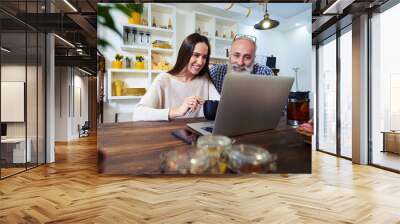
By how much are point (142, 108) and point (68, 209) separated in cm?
Result: 109

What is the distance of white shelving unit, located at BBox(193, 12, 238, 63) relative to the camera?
3037 mm

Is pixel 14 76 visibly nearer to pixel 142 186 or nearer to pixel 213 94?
pixel 142 186

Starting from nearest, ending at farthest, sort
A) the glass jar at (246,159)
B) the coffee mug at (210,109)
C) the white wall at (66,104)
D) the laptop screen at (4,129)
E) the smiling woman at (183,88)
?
the glass jar at (246,159) → the coffee mug at (210,109) → the smiling woman at (183,88) → the laptop screen at (4,129) → the white wall at (66,104)

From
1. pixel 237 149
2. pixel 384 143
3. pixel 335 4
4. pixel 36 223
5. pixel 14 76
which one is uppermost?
pixel 335 4

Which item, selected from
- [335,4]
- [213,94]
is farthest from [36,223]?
[335,4]

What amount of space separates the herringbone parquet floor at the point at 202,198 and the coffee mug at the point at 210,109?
0.82m

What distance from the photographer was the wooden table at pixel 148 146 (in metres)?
2.64

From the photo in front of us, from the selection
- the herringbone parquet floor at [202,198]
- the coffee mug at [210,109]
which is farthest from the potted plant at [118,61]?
the herringbone parquet floor at [202,198]

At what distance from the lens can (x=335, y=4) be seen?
3781 millimetres

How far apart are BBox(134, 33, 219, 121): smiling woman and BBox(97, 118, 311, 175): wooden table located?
10 centimetres

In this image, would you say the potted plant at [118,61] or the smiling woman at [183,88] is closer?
the smiling woman at [183,88]

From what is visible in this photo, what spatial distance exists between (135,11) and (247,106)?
1489 millimetres

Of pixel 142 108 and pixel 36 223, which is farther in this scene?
pixel 142 108

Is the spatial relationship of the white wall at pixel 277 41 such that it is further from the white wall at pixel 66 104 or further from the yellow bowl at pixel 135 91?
the white wall at pixel 66 104
